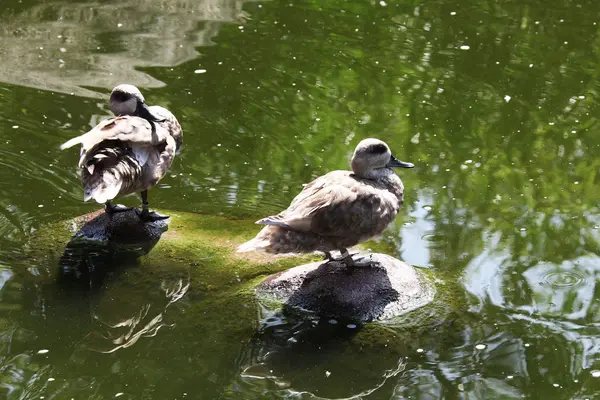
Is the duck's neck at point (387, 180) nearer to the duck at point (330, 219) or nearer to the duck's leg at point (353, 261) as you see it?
the duck at point (330, 219)

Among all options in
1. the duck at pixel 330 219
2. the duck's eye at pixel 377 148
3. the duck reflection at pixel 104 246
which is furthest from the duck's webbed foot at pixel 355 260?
the duck reflection at pixel 104 246

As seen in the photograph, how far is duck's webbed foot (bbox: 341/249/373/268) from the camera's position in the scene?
5.85 metres

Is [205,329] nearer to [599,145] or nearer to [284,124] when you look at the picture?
[284,124]

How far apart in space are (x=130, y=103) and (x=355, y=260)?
2.40 metres

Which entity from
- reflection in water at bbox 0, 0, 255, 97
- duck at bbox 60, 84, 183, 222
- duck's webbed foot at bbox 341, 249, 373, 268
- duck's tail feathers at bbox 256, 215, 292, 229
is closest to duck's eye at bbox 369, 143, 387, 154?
duck's webbed foot at bbox 341, 249, 373, 268

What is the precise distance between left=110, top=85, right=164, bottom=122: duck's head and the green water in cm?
84

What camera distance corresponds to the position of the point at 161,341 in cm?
563

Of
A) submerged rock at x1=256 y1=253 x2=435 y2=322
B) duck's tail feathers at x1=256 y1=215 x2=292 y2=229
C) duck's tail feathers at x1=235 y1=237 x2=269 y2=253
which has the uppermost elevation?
duck's tail feathers at x1=256 y1=215 x2=292 y2=229

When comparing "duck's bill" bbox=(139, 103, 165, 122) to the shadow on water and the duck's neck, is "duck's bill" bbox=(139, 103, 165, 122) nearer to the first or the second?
the duck's neck

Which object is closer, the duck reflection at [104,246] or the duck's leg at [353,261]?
the duck's leg at [353,261]

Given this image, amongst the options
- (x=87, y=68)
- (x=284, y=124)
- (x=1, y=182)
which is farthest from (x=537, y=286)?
(x=87, y=68)

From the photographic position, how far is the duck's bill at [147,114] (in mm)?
7043

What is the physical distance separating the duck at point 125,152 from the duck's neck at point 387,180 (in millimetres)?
1742

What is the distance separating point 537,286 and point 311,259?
1.66m
